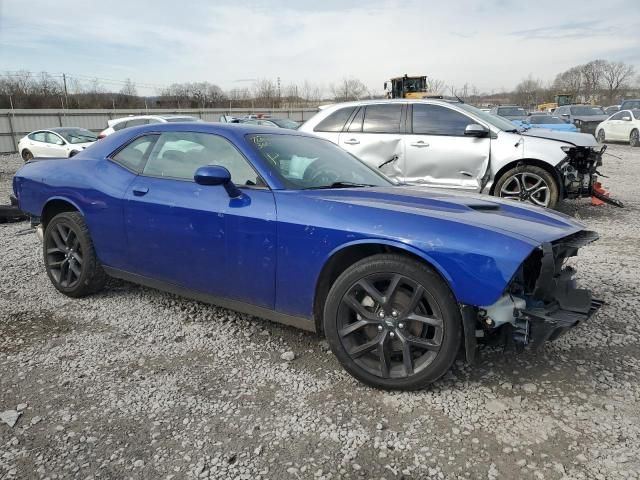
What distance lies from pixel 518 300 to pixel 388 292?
2.15 feet

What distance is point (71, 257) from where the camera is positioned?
159 inches

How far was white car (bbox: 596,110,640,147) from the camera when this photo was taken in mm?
19531

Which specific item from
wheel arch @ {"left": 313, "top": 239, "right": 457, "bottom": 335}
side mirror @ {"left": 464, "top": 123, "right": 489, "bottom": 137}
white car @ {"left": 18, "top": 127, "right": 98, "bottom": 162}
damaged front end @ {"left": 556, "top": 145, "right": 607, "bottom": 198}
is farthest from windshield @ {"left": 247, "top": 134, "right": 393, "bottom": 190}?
white car @ {"left": 18, "top": 127, "right": 98, "bottom": 162}

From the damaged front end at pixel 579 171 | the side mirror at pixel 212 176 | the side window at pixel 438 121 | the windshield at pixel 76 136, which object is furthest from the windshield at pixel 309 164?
the windshield at pixel 76 136

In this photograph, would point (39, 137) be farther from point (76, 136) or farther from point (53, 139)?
point (76, 136)

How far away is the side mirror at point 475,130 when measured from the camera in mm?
6426

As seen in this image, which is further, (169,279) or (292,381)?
(169,279)

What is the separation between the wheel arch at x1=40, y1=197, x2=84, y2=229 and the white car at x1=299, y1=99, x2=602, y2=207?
13.0 feet

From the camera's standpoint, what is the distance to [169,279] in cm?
345

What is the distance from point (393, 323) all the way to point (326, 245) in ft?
1.86

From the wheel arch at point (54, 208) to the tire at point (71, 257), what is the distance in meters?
0.10

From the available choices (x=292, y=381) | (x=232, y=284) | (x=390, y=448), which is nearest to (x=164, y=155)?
(x=232, y=284)

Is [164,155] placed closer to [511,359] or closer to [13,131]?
[511,359]

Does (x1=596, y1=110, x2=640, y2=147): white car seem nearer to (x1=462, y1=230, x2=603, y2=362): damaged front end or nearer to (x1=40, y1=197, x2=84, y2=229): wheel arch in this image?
(x1=462, y1=230, x2=603, y2=362): damaged front end
